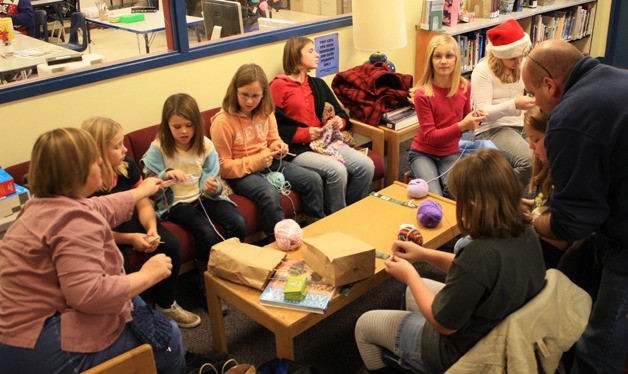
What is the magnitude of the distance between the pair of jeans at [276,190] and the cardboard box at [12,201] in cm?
106

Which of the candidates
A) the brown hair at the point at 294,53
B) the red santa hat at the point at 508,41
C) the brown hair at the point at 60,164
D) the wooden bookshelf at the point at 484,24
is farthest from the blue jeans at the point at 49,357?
the wooden bookshelf at the point at 484,24

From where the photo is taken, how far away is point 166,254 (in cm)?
280

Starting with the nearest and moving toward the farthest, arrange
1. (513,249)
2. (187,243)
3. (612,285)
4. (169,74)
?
(513,249), (612,285), (187,243), (169,74)

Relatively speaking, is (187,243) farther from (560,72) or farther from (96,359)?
(560,72)

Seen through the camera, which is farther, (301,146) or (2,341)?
(301,146)

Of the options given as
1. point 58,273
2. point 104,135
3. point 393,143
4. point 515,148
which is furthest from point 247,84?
point 58,273

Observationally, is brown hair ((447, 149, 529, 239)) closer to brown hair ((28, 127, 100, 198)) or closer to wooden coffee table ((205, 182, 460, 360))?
wooden coffee table ((205, 182, 460, 360))

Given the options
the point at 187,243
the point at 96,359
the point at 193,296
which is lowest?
the point at 193,296

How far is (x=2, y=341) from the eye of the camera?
1766 mm

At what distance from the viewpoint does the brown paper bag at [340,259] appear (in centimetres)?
229

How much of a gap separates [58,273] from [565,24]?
5.60 meters

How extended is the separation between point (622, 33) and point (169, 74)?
16.3 feet

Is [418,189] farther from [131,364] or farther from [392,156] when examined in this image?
[131,364]

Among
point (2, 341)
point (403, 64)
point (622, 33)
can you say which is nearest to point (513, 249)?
point (2, 341)
